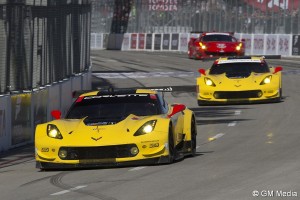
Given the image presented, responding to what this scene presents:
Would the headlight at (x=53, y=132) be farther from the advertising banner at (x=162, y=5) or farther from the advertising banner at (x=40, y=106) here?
the advertising banner at (x=162, y=5)

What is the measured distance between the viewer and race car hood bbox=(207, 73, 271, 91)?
27281mm

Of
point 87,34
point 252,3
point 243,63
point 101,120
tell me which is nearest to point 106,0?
point 252,3

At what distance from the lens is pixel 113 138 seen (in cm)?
1458

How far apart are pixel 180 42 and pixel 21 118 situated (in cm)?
5445

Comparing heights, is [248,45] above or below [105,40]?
above


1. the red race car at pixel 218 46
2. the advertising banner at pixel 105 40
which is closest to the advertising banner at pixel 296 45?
the red race car at pixel 218 46

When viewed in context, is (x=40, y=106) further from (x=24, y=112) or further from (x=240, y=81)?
(x=240, y=81)

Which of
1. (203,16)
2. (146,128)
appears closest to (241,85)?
(146,128)

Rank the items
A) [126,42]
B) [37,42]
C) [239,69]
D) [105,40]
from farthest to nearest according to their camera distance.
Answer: [105,40], [126,42], [239,69], [37,42]

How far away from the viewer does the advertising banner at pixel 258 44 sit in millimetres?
63650

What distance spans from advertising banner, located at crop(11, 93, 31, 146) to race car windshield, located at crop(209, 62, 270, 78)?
30.0 feet

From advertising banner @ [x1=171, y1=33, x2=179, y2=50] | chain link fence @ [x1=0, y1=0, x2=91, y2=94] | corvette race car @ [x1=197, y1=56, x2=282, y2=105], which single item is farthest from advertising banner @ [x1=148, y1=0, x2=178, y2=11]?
corvette race car @ [x1=197, y1=56, x2=282, y2=105]

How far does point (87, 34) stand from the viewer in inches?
1388

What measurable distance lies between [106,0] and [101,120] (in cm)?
7729
